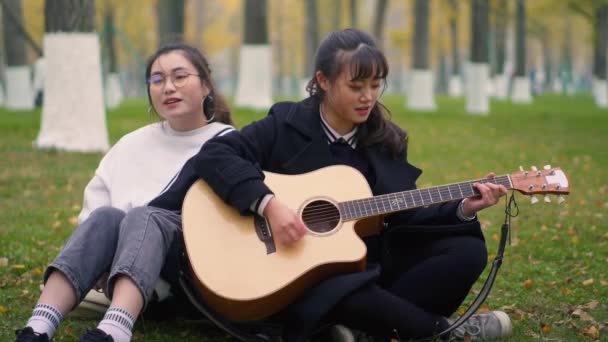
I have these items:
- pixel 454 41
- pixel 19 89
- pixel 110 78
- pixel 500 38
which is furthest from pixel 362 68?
pixel 454 41

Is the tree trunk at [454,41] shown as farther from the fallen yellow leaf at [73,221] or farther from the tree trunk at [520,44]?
the fallen yellow leaf at [73,221]

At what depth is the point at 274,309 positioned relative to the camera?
3635 millimetres

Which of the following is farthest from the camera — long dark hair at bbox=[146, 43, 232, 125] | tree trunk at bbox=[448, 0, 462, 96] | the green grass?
tree trunk at bbox=[448, 0, 462, 96]

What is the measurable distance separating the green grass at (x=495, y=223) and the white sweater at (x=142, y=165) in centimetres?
63

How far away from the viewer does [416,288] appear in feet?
12.8

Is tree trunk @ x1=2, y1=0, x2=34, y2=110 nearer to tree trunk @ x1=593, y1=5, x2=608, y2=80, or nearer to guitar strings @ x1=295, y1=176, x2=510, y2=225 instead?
tree trunk @ x1=593, y1=5, x2=608, y2=80

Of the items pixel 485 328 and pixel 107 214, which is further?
pixel 485 328

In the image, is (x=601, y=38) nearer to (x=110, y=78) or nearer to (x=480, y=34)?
(x=480, y=34)

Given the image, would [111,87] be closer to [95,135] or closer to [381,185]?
[95,135]

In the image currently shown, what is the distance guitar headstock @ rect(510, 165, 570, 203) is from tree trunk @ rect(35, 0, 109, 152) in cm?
746

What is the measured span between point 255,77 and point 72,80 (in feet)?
24.3

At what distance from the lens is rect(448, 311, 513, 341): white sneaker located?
13.2 ft

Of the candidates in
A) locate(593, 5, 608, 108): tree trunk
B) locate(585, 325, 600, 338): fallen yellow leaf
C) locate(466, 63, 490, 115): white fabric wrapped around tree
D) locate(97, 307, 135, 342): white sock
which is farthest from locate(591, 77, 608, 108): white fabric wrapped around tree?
locate(97, 307, 135, 342): white sock

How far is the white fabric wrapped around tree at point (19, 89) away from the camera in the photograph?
788 inches
